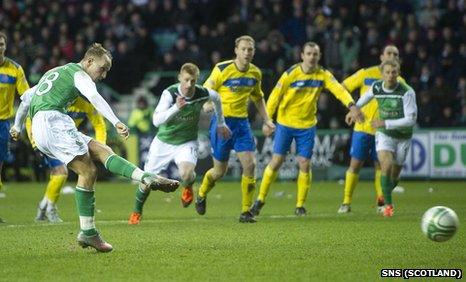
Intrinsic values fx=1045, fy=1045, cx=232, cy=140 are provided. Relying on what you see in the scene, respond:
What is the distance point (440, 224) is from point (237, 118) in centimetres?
555

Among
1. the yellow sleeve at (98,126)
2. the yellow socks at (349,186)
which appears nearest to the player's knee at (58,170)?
the yellow sleeve at (98,126)

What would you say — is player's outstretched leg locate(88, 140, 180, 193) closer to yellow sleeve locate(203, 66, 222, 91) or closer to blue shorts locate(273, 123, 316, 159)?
yellow sleeve locate(203, 66, 222, 91)

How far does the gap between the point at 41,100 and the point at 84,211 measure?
3.93ft

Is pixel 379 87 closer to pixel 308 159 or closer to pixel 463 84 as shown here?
pixel 308 159

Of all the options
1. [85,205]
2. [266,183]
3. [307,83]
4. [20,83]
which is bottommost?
[85,205]

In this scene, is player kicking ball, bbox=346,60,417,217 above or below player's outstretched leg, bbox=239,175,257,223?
above

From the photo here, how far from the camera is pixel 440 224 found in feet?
32.1

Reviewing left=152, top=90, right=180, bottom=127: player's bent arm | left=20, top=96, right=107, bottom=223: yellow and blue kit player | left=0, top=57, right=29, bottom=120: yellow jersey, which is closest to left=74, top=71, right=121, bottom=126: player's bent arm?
left=152, top=90, right=180, bottom=127: player's bent arm

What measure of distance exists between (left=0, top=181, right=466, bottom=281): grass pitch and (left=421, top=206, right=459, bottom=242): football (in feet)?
0.67

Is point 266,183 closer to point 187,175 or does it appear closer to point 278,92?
point 278,92

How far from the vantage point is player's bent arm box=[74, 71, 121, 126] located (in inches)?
391

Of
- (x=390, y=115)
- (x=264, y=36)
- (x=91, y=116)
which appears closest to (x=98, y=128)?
(x=91, y=116)

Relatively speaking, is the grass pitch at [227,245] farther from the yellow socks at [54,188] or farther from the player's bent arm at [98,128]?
the player's bent arm at [98,128]

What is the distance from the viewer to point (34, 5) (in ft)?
97.0
